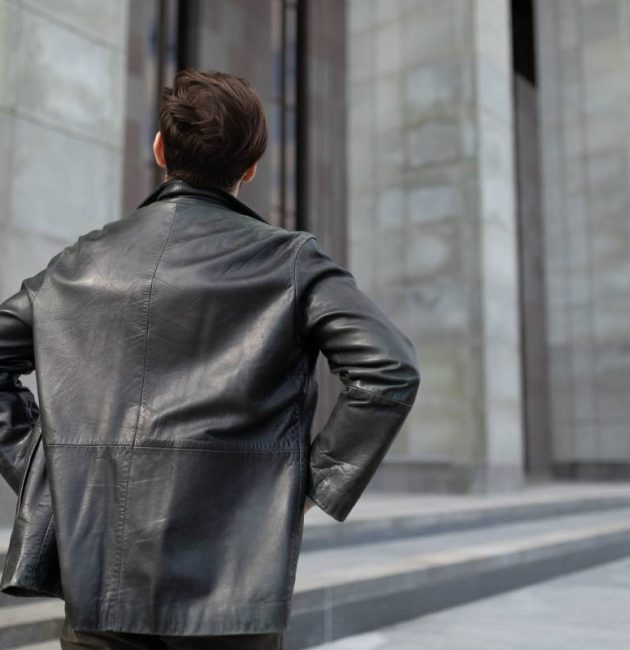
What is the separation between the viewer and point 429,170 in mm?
12719

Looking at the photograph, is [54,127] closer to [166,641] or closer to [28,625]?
[28,625]

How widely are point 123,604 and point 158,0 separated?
47.6 feet

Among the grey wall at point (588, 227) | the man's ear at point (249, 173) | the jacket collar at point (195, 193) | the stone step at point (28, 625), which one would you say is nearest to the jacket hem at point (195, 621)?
the jacket collar at point (195, 193)

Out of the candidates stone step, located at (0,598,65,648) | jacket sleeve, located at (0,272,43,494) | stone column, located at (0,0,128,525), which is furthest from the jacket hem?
stone column, located at (0,0,128,525)

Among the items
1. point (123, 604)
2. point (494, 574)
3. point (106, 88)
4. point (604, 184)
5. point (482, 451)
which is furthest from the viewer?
point (604, 184)

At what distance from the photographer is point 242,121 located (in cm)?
172

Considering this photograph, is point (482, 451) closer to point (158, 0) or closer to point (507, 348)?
point (507, 348)

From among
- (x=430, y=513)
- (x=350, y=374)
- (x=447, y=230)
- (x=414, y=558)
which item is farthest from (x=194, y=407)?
(x=447, y=230)

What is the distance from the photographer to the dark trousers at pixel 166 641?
1.59 meters

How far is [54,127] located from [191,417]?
18.6ft

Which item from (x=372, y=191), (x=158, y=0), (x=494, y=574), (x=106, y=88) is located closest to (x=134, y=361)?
(x=494, y=574)

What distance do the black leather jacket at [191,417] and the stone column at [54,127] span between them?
15.1ft

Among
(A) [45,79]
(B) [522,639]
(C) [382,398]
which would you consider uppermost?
(A) [45,79]

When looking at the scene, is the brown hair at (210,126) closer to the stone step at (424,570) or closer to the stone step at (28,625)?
the stone step at (28,625)
